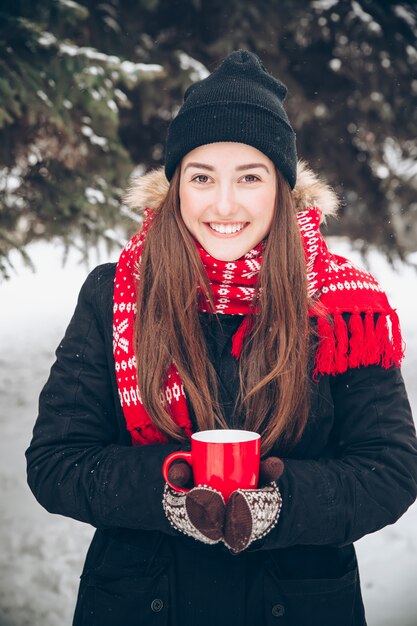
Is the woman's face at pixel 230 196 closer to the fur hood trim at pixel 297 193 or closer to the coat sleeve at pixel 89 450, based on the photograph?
the fur hood trim at pixel 297 193

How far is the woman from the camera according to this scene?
183cm

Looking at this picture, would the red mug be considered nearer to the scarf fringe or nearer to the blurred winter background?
the scarf fringe

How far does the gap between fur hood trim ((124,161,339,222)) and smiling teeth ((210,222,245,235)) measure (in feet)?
0.81

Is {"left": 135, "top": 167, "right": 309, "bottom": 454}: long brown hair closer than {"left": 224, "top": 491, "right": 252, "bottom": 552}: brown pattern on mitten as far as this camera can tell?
No

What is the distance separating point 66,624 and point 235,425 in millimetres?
2067

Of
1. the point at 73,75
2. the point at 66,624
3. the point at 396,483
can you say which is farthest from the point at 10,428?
the point at 396,483

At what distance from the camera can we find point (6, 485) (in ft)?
15.9

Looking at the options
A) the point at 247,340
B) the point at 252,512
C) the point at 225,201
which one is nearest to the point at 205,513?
the point at 252,512

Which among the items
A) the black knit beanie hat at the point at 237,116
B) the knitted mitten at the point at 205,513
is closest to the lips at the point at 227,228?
the black knit beanie hat at the point at 237,116

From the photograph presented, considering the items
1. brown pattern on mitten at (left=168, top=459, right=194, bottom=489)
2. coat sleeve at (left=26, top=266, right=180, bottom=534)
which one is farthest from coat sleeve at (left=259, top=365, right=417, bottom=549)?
coat sleeve at (left=26, top=266, right=180, bottom=534)

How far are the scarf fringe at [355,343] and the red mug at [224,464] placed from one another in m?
0.36

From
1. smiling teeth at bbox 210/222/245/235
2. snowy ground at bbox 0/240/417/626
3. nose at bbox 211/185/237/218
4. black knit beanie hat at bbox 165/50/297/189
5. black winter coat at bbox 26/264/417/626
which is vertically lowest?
snowy ground at bbox 0/240/417/626

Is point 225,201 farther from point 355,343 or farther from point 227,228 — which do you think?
point 355,343

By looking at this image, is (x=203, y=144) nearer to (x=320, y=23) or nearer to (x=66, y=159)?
(x=66, y=159)
